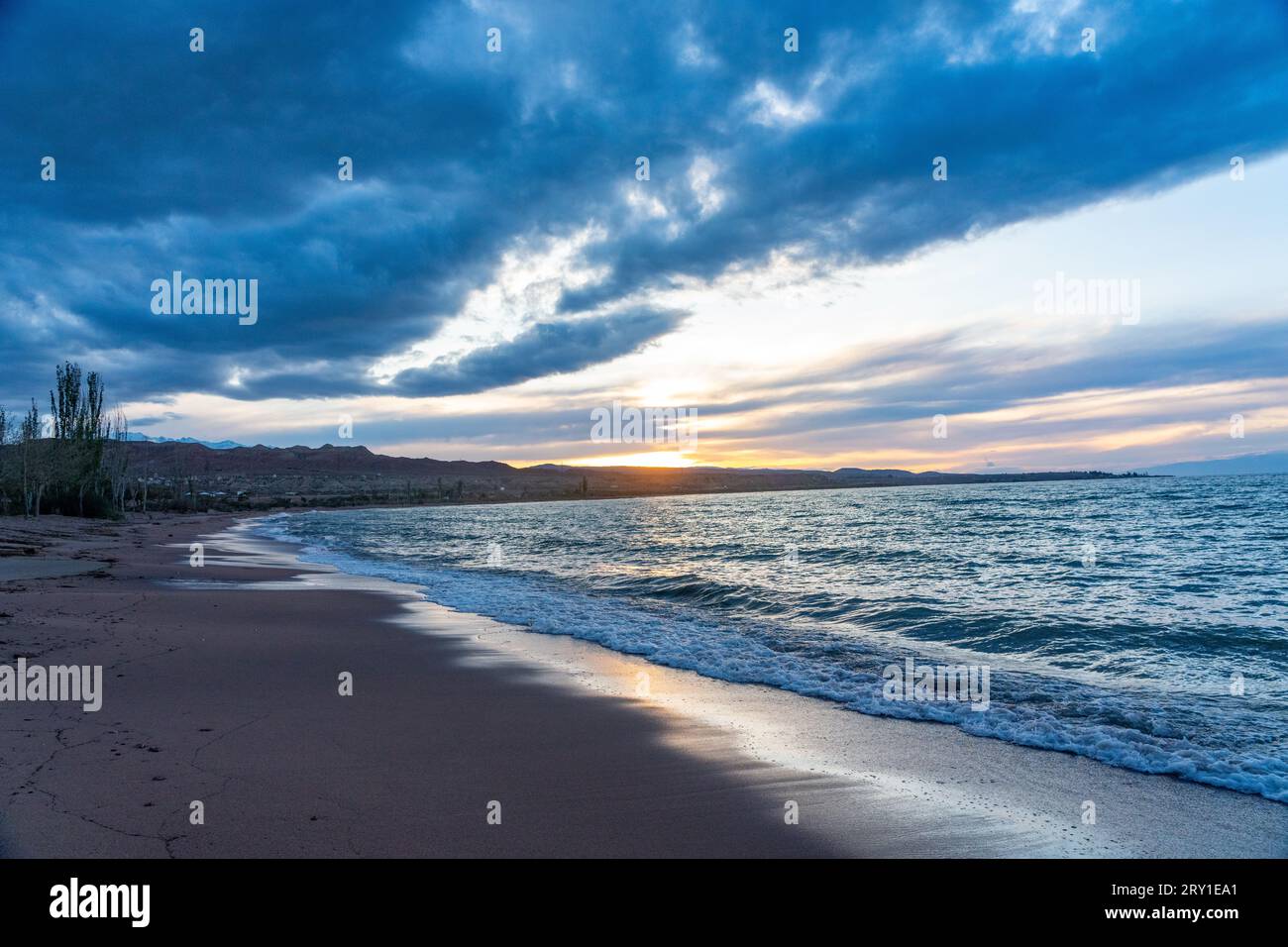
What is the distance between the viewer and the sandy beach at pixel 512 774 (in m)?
4.99

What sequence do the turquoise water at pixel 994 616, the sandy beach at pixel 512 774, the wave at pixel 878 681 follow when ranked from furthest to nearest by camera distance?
1. the turquoise water at pixel 994 616
2. the wave at pixel 878 681
3. the sandy beach at pixel 512 774

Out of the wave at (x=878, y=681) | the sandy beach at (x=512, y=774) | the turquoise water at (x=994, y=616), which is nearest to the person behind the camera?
the sandy beach at (x=512, y=774)

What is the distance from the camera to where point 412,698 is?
892cm

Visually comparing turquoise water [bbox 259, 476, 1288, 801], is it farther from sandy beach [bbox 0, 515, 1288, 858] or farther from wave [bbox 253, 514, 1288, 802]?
sandy beach [bbox 0, 515, 1288, 858]

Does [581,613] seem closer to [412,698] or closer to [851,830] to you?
[412,698]

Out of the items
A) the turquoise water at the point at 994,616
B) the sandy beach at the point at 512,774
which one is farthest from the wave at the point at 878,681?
the sandy beach at the point at 512,774

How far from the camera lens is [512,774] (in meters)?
6.27

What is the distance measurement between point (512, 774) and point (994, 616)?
12.3 metres

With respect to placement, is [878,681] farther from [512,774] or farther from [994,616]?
[994,616]

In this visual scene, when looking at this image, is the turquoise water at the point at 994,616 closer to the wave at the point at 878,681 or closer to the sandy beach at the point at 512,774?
the wave at the point at 878,681

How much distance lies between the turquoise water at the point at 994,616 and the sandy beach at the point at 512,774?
1134mm
